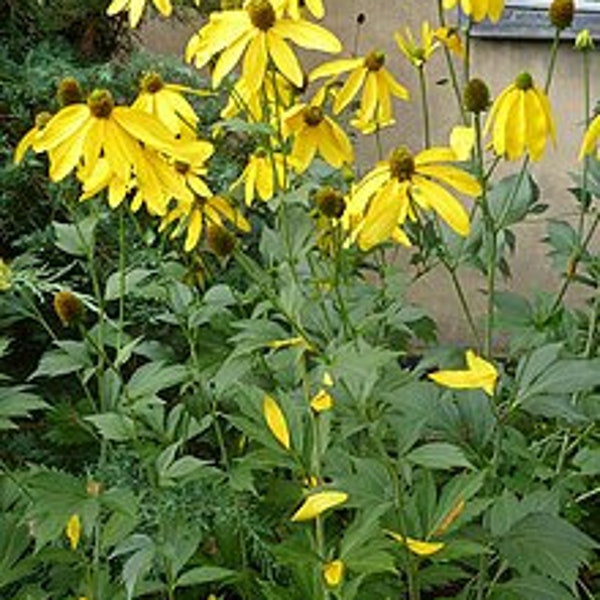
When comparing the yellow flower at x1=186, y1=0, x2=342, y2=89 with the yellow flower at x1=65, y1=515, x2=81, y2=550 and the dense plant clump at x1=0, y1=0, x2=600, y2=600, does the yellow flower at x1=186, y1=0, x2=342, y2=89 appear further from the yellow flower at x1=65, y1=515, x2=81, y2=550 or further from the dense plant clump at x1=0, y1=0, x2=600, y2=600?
the yellow flower at x1=65, y1=515, x2=81, y2=550

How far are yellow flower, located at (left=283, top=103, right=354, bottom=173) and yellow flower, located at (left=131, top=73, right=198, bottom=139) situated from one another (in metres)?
0.13

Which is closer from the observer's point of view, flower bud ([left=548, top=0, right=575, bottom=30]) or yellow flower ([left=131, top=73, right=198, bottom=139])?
yellow flower ([left=131, top=73, right=198, bottom=139])

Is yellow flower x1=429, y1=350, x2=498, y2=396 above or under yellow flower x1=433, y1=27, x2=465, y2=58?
under

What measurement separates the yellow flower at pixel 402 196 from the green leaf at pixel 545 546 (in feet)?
1.34

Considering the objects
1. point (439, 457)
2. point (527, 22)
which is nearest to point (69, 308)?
point (439, 457)

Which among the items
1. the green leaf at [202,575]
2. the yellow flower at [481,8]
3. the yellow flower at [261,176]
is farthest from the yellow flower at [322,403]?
the yellow flower at [481,8]

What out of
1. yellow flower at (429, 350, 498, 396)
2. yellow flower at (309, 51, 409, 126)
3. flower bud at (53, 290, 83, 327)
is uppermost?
yellow flower at (309, 51, 409, 126)

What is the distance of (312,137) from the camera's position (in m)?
1.68

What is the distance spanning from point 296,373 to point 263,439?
0.24 m

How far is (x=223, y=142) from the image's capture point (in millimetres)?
3104

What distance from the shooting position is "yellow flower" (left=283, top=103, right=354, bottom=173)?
1.66m

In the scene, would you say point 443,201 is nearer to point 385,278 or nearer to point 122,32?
point 385,278

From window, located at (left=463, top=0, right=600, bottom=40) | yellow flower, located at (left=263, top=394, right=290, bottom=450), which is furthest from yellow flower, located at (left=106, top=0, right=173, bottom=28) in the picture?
window, located at (left=463, top=0, right=600, bottom=40)

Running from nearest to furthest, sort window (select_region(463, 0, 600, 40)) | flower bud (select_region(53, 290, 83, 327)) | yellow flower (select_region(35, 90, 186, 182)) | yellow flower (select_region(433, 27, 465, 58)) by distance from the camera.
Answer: yellow flower (select_region(35, 90, 186, 182)), flower bud (select_region(53, 290, 83, 327)), yellow flower (select_region(433, 27, 465, 58)), window (select_region(463, 0, 600, 40))
